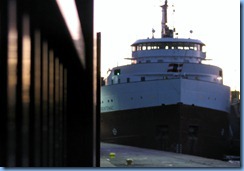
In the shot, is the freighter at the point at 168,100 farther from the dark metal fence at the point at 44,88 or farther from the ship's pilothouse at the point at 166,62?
the dark metal fence at the point at 44,88

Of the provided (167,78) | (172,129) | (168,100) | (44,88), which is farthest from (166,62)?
(44,88)

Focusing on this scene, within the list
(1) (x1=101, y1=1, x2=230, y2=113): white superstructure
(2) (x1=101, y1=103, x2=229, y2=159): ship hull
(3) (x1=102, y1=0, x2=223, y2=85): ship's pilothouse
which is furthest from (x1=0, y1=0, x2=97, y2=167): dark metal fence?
(3) (x1=102, y1=0, x2=223, y2=85): ship's pilothouse

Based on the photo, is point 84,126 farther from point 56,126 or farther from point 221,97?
point 221,97

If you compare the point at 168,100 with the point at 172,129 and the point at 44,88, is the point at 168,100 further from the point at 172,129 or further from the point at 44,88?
the point at 44,88

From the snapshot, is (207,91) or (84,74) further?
(207,91)

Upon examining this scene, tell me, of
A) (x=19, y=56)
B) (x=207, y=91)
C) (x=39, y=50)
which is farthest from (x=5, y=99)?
(x=207, y=91)

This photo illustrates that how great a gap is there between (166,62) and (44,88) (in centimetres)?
1351

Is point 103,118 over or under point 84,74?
under

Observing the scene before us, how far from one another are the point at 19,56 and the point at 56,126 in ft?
2.36

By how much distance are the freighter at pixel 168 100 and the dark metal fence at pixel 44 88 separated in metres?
9.56

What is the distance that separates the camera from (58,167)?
231 centimetres

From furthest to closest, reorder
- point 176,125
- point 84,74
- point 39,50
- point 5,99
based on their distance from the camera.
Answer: point 176,125 < point 84,74 < point 39,50 < point 5,99

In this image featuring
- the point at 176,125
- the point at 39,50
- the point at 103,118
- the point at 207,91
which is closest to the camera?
the point at 39,50

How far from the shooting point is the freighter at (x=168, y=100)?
12.9 meters
